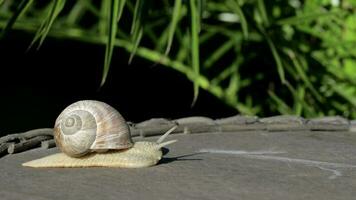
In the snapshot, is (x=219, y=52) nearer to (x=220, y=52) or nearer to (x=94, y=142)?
(x=220, y=52)

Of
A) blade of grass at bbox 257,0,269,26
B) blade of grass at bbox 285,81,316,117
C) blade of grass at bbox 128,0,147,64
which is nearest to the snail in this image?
blade of grass at bbox 128,0,147,64

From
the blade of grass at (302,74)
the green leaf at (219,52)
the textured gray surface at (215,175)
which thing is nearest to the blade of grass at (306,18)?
the blade of grass at (302,74)

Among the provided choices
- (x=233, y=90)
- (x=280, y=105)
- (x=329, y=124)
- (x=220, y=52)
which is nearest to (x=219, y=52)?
(x=220, y=52)

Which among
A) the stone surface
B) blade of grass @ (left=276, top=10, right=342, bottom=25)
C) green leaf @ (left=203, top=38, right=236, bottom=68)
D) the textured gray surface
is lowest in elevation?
the textured gray surface

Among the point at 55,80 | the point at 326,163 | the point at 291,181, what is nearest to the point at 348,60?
the point at 55,80

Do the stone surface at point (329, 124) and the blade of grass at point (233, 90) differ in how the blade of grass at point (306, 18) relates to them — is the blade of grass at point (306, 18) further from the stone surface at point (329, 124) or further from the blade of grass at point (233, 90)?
the stone surface at point (329, 124)

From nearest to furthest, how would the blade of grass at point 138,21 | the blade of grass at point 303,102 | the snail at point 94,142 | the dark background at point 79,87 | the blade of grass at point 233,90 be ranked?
the snail at point 94,142, the blade of grass at point 138,21, the blade of grass at point 303,102, the blade of grass at point 233,90, the dark background at point 79,87

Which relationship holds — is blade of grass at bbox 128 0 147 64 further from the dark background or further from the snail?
the dark background
